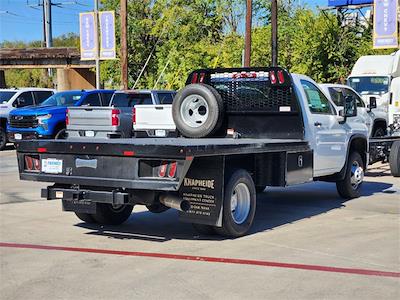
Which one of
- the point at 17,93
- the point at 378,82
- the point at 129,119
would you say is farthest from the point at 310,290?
the point at 17,93

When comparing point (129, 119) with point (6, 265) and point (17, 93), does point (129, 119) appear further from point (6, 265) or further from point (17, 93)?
point (6, 265)

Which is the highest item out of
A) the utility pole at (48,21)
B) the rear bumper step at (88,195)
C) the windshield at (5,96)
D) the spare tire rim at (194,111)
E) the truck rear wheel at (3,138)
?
the utility pole at (48,21)

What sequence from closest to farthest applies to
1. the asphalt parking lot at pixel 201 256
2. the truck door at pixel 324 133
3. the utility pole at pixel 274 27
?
the asphalt parking lot at pixel 201 256
the truck door at pixel 324 133
the utility pole at pixel 274 27

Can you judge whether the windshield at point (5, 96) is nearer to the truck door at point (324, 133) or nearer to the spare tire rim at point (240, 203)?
the truck door at point (324, 133)

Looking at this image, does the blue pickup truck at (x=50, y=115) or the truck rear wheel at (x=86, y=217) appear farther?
the blue pickup truck at (x=50, y=115)

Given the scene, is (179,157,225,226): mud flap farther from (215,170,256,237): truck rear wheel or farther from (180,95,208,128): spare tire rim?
(180,95,208,128): spare tire rim

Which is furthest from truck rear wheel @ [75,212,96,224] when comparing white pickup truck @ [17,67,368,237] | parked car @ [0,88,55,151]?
parked car @ [0,88,55,151]

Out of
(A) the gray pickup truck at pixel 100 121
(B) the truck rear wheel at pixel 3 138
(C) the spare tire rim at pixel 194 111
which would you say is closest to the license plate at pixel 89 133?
(A) the gray pickup truck at pixel 100 121

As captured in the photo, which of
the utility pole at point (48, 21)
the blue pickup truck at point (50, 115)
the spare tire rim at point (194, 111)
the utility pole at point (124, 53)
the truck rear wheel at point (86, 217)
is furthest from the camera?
the utility pole at point (48, 21)

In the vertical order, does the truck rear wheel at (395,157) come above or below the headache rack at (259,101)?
below

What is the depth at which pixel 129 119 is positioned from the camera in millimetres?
17422

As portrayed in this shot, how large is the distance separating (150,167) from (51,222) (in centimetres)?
270

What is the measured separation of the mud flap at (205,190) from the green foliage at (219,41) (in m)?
26.5

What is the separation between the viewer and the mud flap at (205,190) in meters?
7.06
